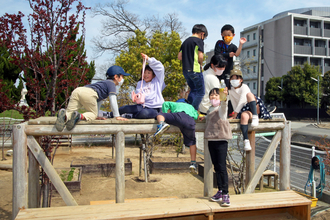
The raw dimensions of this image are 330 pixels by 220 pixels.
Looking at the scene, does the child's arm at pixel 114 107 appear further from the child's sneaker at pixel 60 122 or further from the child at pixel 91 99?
the child's sneaker at pixel 60 122

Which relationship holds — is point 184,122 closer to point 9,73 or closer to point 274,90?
point 9,73

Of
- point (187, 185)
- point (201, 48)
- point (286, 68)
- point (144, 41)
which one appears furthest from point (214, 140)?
point (286, 68)

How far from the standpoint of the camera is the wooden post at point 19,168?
10.9 ft

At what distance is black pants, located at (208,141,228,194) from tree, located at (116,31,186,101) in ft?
31.3

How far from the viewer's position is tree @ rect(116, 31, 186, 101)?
13.4 metres

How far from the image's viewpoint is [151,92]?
434 cm

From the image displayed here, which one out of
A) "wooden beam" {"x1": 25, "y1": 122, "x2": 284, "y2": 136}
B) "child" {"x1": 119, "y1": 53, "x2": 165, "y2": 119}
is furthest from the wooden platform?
"child" {"x1": 119, "y1": 53, "x2": 165, "y2": 119}

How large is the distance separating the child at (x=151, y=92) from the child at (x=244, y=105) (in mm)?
1177

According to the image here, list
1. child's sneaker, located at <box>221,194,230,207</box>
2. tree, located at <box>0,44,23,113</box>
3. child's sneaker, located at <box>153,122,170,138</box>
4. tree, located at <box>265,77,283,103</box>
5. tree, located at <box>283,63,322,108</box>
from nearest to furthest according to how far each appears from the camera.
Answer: child's sneaker, located at <box>221,194,230,207</box> → child's sneaker, located at <box>153,122,170,138</box> → tree, located at <box>0,44,23,113</box> → tree, located at <box>283,63,322,108</box> → tree, located at <box>265,77,283,103</box>

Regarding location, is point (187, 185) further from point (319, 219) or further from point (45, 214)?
point (45, 214)

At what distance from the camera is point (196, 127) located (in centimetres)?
394

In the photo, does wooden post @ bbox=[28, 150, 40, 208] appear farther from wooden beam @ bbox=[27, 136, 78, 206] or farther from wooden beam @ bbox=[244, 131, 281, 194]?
wooden beam @ bbox=[244, 131, 281, 194]

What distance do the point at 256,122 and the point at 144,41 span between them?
39.5 feet

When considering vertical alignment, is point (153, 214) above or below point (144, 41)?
below
